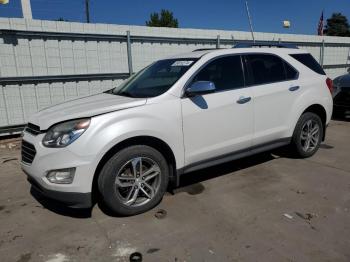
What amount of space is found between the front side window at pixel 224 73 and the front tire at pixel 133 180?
1.14 metres

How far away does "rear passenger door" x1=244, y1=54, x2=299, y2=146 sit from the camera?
4.42 m

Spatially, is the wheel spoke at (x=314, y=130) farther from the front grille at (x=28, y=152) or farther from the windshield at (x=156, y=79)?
the front grille at (x=28, y=152)

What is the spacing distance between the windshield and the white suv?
0.02m

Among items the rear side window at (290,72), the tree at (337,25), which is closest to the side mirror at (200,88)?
the rear side window at (290,72)

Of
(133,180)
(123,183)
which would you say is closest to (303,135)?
(133,180)

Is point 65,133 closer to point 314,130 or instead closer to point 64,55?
point 314,130

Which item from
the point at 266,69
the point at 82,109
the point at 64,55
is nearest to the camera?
the point at 82,109

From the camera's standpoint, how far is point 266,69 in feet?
15.2

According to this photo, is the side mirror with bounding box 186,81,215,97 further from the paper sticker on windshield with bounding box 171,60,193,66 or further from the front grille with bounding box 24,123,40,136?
the front grille with bounding box 24,123,40,136

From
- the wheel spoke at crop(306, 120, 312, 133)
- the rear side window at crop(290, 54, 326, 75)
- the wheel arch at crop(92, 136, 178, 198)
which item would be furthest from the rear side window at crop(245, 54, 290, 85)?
the wheel arch at crop(92, 136, 178, 198)

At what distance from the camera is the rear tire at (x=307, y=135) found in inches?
197

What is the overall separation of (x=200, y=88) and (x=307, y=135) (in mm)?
2419

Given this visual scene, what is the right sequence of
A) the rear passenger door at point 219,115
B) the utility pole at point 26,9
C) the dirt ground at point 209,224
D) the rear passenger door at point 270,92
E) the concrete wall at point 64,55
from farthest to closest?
the utility pole at point 26,9, the concrete wall at point 64,55, the rear passenger door at point 270,92, the rear passenger door at point 219,115, the dirt ground at point 209,224

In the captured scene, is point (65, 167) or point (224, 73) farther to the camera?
point (224, 73)
